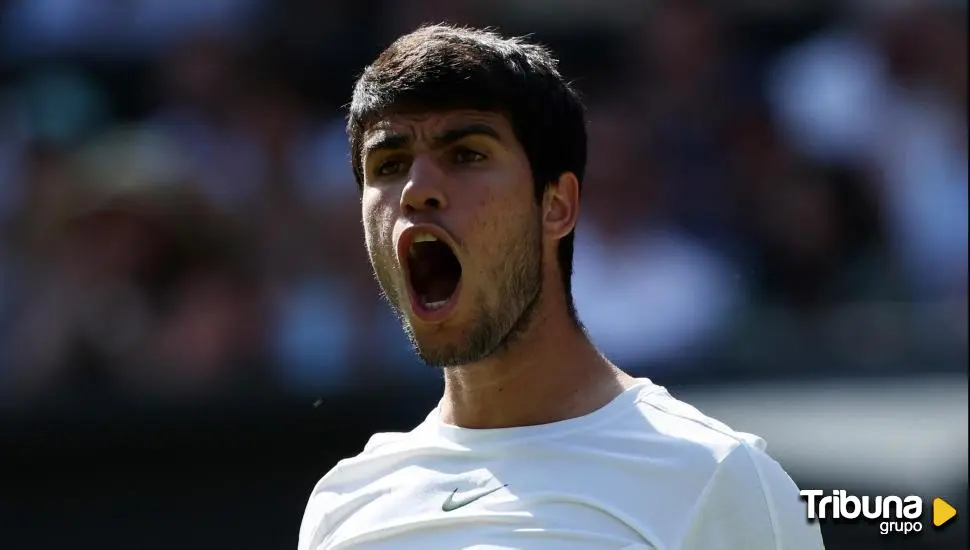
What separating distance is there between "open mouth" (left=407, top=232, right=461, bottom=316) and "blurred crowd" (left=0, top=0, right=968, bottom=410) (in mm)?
2343

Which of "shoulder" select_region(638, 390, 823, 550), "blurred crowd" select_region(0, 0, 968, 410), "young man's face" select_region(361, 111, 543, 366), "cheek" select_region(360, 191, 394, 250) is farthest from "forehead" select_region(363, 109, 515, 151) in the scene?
"blurred crowd" select_region(0, 0, 968, 410)

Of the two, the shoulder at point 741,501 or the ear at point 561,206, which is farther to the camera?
the ear at point 561,206

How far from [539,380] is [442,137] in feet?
1.59

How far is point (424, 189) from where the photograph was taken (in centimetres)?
257

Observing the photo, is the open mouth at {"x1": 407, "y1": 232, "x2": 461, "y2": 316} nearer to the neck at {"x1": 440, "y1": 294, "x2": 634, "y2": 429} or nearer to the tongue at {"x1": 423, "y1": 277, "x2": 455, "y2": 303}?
the tongue at {"x1": 423, "y1": 277, "x2": 455, "y2": 303}

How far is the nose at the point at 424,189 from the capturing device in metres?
2.57

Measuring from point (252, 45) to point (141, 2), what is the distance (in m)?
0.56

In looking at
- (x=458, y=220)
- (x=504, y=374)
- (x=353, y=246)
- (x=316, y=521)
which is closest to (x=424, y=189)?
(x=458, y=220)

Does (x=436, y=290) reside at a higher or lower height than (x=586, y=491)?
higher

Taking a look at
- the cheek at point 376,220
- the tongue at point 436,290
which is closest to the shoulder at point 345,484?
the tongue at point 436,290

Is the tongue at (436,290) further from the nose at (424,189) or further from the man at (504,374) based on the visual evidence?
the nose at (424,189)

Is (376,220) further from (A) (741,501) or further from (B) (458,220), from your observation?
(A) (741,501)

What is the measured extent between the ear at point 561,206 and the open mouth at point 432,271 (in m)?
0.19

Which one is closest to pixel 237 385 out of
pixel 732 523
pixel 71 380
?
pixel 71 380
